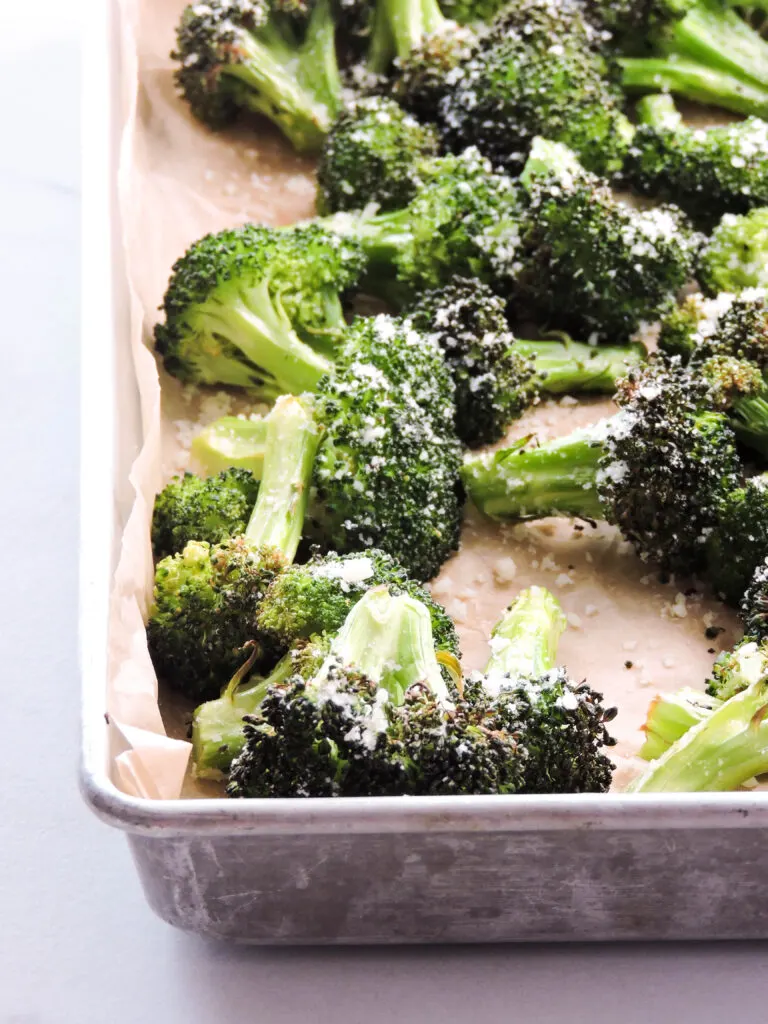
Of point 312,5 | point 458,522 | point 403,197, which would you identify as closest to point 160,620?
point 458,522

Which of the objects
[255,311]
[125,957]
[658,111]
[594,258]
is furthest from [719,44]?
[125,957]

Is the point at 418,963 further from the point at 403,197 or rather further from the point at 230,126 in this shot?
the point at 230,126

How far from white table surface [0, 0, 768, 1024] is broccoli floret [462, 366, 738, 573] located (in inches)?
17.1

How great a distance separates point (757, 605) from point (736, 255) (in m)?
0.57

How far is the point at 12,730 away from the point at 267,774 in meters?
0.44

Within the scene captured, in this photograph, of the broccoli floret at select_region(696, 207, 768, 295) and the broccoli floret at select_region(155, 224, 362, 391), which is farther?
the broccoli floret at select_region(696, 207, 768, 295)

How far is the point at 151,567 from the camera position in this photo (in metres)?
1.28

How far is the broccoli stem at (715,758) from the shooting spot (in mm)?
1111

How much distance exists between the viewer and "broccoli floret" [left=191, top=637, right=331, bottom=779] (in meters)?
1.14

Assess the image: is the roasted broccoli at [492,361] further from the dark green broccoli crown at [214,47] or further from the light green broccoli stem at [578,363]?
the dark green broccoli crown at [214,47]

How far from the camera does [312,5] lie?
199 cm

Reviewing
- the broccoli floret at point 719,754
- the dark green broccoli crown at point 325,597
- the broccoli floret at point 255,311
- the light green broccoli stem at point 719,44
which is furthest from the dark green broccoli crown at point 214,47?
the broccoli floret at point 719,754

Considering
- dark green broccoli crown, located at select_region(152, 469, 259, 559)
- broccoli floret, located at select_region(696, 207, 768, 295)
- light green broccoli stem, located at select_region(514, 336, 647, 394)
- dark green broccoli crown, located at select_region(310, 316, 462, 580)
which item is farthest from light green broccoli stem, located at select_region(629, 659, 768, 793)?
broccoli floret, located at select_region(696, 207, 768, 295)

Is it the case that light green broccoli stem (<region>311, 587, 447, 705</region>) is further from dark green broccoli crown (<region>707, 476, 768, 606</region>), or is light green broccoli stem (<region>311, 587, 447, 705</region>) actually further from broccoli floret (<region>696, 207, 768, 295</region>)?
broccoli floret (<region>696, 207, 768, 295</region>)
